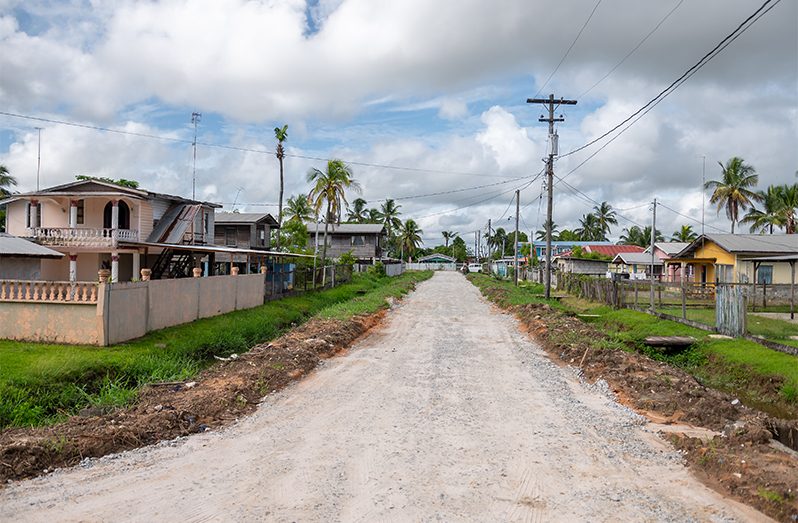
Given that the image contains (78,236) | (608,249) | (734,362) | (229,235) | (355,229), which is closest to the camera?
(734,362)

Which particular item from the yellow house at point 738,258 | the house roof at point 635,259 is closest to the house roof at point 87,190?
the yellow house at point 738,258

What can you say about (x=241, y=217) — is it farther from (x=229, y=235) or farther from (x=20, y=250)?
(x=20, y=250)

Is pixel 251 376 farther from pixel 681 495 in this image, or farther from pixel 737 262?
pixel 737 262

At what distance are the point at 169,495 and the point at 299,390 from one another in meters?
5.31

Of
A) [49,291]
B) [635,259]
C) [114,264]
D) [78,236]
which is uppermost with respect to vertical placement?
[78,236]

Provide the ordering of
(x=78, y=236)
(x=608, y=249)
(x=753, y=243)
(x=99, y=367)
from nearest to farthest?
(x=99, y=367)
(x=78, y=236)
(x=753, y=243)
(x=608, y=249)

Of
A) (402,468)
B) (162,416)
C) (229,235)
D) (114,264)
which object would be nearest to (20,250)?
(114,264)

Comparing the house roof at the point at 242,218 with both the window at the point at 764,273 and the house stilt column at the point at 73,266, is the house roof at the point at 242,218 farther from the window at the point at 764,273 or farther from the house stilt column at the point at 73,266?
the window at the point at 764,273

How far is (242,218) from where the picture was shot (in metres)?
45.2

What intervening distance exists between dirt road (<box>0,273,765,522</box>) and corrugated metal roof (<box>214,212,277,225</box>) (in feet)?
114

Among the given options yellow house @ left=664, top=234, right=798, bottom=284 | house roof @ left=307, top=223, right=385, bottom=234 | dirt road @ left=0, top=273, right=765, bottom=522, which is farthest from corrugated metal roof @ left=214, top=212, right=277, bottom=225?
dirt road @ left=0, top=273, right=765, bottom=522

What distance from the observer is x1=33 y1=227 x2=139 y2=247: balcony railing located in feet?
93.2

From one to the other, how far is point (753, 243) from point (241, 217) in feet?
110

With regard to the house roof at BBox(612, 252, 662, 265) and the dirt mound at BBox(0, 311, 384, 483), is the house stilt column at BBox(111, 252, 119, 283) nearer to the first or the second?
the dirt mound at BBox(0, 311, 384, 483)
